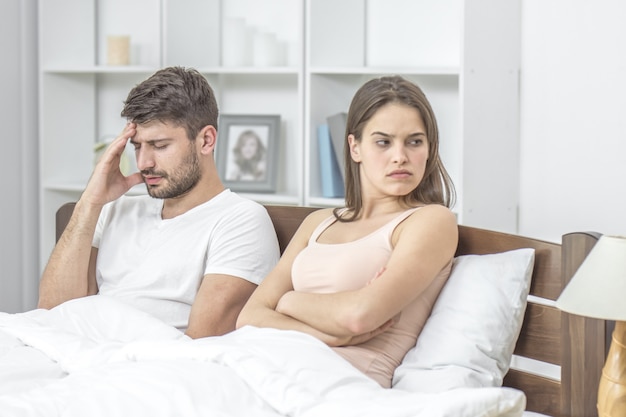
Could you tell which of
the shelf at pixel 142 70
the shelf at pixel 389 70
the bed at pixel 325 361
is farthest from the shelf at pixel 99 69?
the bed at pixel 325 361

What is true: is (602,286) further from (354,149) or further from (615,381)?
(354,149)

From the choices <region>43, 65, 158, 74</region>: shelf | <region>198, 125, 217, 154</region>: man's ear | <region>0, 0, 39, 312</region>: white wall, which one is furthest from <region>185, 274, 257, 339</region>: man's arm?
<region>0, 0, 39, 312</region>: white wall

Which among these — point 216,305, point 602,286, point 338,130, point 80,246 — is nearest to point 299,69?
point 338,130

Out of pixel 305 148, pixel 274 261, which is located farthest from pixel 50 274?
pixel 305 148

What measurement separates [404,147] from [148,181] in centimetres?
73

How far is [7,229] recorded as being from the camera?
12.5ft

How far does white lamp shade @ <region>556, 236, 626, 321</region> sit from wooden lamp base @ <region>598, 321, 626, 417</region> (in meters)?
0.11

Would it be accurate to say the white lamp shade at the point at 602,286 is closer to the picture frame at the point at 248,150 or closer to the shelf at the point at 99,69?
the picture frame at the point at 248,150

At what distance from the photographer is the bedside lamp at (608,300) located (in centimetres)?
160

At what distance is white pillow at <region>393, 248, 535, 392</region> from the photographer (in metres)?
1.91

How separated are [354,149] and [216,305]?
50cm

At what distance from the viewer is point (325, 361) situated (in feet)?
5.71

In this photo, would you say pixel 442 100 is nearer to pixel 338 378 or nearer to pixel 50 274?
pixel 50 274

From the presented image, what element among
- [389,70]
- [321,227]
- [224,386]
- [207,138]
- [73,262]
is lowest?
[224,386]
